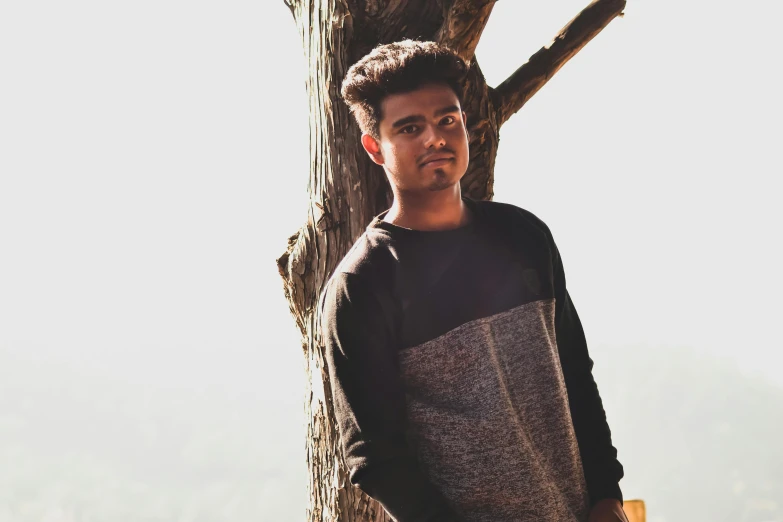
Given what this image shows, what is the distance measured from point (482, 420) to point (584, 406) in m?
0.40

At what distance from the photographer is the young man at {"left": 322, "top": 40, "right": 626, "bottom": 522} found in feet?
5.05

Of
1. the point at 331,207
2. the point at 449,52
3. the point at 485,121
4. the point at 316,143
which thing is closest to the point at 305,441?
the point at 331,207

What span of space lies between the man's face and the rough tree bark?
56 centimetres

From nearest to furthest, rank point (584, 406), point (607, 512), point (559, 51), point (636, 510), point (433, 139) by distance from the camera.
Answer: point (433, 139) → point (607, 512) → point (584, 406) → point (636, 510) → point (559, 51)

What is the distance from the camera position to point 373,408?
152 cm

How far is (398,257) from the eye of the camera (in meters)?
1.64

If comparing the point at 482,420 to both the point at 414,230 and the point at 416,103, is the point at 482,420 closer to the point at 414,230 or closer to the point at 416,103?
the point at 414,230

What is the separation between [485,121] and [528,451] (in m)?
1.12

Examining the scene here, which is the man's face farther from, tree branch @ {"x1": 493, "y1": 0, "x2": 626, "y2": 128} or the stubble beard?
tree branch @ {"x1": 493, "y1": 0, "x2": 626, "y2": 128}

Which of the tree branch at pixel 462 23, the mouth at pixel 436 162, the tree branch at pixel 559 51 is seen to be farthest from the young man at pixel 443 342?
the tree branch at pixel 559 51

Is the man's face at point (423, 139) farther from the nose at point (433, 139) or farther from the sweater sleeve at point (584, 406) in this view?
the sweater sleeve at point (584, 406)

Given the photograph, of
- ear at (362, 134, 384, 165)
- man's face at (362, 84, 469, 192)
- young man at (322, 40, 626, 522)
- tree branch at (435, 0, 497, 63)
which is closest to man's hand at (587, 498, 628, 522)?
young man at (322, 40, 626, 522)

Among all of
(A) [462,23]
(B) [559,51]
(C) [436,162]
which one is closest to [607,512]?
(C) [436,162]

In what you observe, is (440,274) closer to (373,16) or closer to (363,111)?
(363,111)
